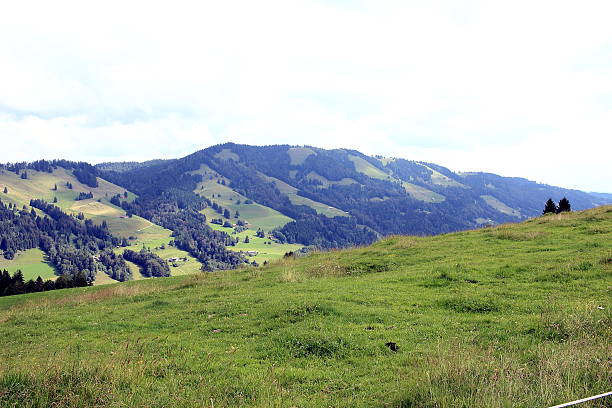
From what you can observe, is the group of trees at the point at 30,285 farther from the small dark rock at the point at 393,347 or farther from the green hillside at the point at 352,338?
the small dark rock at the point at 393,347

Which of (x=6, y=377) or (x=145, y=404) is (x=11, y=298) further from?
(x=145, y=404)

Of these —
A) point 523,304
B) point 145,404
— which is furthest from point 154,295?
point 523,304

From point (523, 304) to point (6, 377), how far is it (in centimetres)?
1708

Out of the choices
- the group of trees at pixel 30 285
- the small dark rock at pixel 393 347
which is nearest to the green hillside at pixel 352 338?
the small dark rock at pixel 393 347

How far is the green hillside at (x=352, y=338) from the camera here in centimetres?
790

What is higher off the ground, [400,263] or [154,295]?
Answer: [400,263]

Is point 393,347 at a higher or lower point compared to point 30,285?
higher

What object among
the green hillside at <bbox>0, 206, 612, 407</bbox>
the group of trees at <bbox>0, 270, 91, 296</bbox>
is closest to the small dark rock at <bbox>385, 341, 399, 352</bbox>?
the green hillside at <bbox>0, 206, 612, 407</bbox>

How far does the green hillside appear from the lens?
7.90 metres

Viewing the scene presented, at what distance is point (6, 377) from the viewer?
864 cm

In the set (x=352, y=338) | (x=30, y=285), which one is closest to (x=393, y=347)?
(x=352, y=338)

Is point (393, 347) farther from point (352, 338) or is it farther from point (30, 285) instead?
point (30, 285)

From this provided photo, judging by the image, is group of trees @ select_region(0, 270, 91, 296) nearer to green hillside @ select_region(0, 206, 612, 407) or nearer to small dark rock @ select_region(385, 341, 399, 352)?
green hillside @ select_region(0, 206, 612, 407)

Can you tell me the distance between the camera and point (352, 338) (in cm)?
1272
